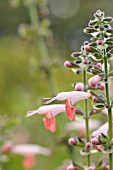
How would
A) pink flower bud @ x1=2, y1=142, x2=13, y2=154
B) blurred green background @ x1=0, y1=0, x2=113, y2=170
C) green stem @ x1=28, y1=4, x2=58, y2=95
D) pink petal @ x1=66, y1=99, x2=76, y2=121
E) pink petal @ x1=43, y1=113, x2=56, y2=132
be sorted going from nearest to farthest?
1. pink petal @ x1=66, y1=99, x2=76, y2=121
2. pink petal @ x1=43, y1=113, x2=56, y2=132
3. pink flower bud @ x1=2, y1=142, x2=13, y2=154
4. green stem @ x1=28, y1=4, x2=58, y2=95
5. blurred green background @ x1=0, y1=0, x2=113, y2=170

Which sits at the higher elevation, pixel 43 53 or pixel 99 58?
pixel 99 58

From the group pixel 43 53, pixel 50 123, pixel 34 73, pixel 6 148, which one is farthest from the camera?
pixel 43 53

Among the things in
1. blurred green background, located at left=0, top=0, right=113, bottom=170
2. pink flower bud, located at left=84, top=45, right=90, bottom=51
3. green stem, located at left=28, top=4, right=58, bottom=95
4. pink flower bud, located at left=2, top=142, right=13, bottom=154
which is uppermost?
pink flower bud, located at left=84, top=45, right=90, bottom=51

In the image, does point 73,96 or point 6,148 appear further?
point 6,148

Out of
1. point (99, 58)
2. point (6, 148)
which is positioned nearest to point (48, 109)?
point (99, 58)

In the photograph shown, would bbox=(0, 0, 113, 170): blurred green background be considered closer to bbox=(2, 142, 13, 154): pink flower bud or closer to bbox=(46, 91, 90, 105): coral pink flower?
bbox=(2, 142, 13, 154): pink flower bud

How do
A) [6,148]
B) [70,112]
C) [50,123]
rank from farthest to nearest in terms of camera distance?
[6,148], [50,123], [70,112]

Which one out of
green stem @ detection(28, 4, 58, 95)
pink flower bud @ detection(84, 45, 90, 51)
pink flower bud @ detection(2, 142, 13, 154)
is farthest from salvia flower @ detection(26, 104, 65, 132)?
green stem @ detection(28, 4, 58, 95)

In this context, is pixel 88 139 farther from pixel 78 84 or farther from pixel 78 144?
pixel 78 84

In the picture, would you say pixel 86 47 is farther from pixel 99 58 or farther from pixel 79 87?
pixel 79 87
